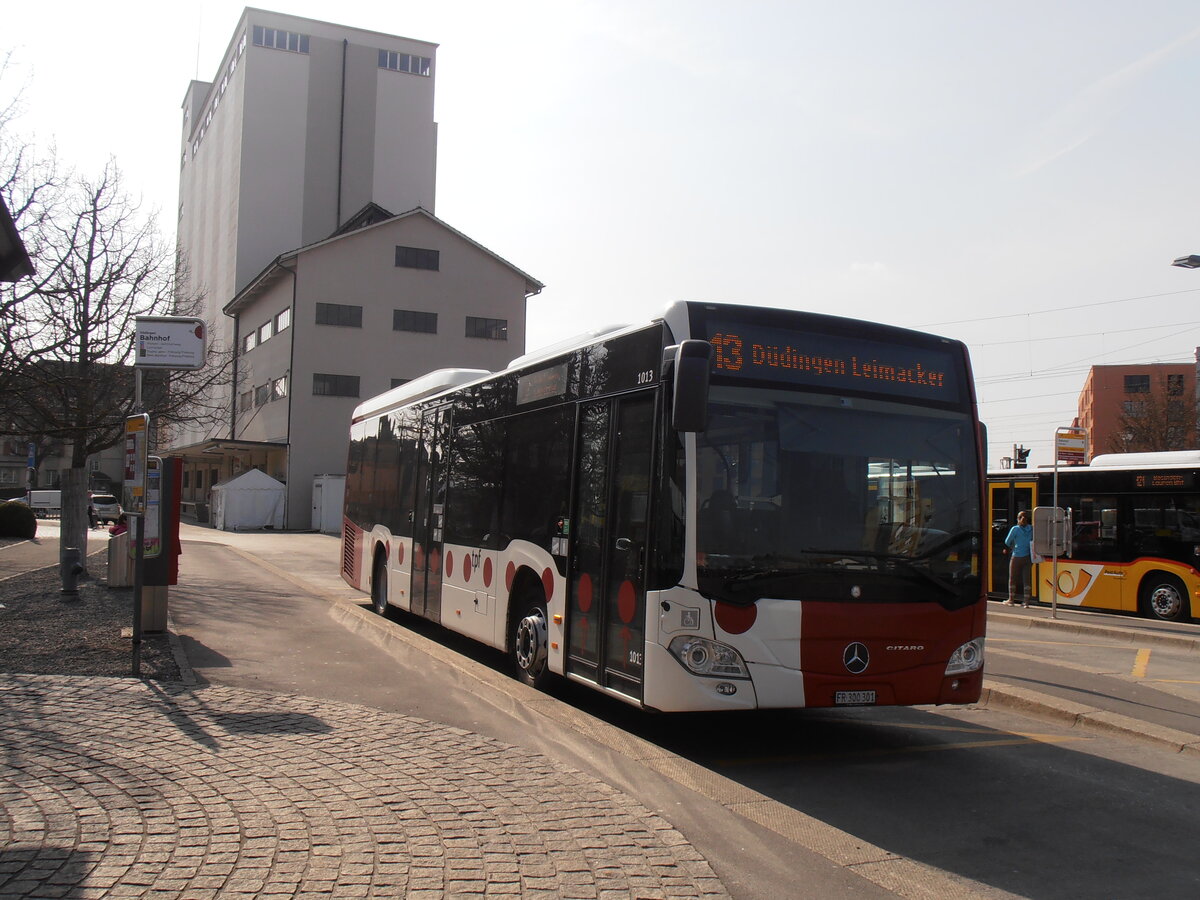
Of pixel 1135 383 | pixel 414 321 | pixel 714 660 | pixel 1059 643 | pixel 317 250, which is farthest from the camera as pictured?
pixel 1135 383

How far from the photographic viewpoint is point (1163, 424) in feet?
154

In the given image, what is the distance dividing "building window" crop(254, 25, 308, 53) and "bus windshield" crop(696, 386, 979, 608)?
64.2m

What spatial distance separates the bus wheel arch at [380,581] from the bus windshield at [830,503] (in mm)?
8519

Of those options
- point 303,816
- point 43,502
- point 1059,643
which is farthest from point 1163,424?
point 43,502

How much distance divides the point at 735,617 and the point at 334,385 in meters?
45.2

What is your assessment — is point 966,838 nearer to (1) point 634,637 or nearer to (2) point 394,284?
(1) point 634,637

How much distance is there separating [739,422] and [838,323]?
1.18 m

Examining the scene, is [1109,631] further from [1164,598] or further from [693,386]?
[693,386]

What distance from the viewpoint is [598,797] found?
18.5 ft

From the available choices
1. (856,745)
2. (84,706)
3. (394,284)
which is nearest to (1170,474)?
(856,745)

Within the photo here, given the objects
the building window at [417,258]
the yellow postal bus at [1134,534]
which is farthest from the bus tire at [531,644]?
the building window at [417,258]

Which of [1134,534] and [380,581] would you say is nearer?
[380,581]

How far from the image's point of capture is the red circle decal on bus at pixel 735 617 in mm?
6691

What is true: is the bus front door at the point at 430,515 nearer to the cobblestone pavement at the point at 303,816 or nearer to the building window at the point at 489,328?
the cobblestone pavement at the point at 303,816
